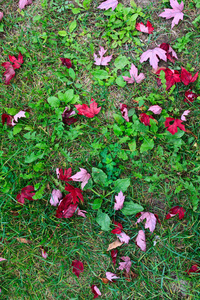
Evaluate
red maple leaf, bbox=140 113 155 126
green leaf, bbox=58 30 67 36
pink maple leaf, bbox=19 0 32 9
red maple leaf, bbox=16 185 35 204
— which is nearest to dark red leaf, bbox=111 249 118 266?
red maple leaf, bbox=16 185 35 204

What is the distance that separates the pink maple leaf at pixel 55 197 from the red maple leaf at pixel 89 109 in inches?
33.9

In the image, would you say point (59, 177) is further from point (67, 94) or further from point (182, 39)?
point (182, 39)

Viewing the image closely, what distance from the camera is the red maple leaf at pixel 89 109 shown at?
214cm

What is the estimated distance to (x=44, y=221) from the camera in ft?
7.23

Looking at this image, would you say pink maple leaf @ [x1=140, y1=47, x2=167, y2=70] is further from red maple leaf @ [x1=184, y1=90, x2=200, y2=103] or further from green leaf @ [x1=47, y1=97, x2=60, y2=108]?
green leaf @ [x1=47, y1=97, x2=60, y2=108]

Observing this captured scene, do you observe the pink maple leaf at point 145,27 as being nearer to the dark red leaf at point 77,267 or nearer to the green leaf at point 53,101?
the green leaf at point 53,101

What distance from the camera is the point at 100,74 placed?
2.19 metres

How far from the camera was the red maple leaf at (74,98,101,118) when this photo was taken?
2.14 metres

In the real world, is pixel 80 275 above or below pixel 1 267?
below

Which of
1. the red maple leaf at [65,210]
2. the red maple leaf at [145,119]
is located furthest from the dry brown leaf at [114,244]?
the red maple leaf at [145,119]

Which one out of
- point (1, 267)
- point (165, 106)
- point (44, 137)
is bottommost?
point (1, 267)

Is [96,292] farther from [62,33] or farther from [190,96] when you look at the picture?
[62,33]

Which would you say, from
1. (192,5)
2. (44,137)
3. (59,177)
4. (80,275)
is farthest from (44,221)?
(192,5)

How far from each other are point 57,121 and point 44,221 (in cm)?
107
